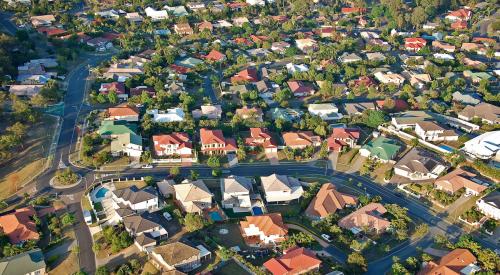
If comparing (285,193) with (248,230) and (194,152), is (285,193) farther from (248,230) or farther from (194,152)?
(194,152)

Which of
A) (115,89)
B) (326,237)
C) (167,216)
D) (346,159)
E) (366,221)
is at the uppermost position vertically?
(115,89)

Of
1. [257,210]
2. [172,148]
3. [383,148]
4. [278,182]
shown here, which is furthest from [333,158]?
[172,148]

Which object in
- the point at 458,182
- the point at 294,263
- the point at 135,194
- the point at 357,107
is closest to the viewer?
the point at 294,263

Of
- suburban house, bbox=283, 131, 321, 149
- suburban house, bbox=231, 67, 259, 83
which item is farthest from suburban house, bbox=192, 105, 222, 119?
suburban house, bbox=231, 67, 259, 83

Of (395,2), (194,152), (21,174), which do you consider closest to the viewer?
(21,174)

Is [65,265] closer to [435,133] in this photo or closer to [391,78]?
[435,133]

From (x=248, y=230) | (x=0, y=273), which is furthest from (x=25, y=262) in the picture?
(x=248, y=230)

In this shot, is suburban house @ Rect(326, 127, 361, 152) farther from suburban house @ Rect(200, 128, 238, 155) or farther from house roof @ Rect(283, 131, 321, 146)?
suburban house @ Rect(200, 128, 238, 155)
